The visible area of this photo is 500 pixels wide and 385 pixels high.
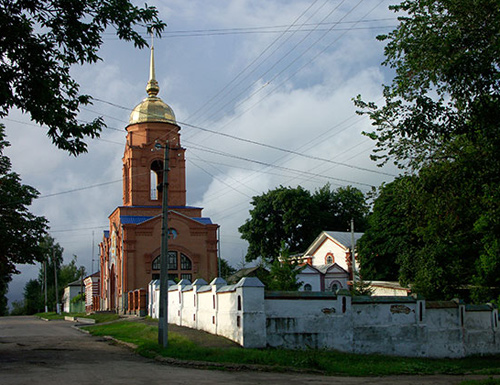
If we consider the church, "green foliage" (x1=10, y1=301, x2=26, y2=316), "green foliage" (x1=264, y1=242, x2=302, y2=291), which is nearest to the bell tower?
the church

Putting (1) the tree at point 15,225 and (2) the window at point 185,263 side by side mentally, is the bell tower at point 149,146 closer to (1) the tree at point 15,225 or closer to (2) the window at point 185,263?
(2) the window at point 185,263

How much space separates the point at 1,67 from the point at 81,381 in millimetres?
6147

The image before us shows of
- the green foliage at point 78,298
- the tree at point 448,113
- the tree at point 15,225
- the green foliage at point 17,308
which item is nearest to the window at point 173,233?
the tree at point 15,225

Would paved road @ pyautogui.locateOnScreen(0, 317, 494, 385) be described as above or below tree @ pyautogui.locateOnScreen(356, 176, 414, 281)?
below

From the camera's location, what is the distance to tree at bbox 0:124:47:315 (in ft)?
82.3

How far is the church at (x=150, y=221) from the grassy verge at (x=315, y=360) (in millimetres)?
21379

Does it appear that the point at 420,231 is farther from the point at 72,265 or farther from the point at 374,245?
the point at 72,265

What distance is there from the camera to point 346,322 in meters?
17.1

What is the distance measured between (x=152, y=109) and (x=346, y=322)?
27.4 m

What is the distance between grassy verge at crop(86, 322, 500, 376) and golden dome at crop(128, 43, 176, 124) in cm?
2526

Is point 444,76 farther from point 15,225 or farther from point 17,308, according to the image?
point 17,308

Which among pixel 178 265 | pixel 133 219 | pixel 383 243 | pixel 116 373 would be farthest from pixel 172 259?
pixel 116 373

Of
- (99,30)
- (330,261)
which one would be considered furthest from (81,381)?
(330,261)

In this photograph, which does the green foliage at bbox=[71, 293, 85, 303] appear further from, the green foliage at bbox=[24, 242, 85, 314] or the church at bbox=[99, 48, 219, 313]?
the church at bbox=[99, 48, 219, 313]
